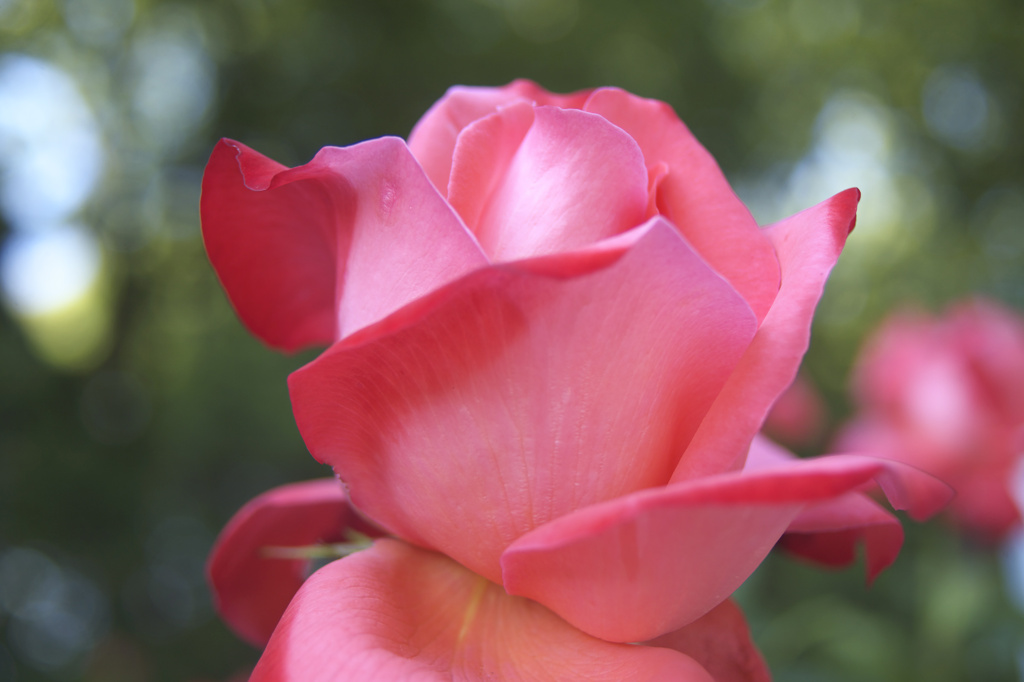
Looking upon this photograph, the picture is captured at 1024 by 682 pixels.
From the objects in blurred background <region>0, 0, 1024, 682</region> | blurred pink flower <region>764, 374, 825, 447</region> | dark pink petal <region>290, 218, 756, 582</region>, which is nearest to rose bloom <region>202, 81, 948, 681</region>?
dark pink petal <region>290, 218, 756, 582</region>

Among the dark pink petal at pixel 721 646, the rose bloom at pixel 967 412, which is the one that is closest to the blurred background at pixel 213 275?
the rose bloom at pixel 967 412

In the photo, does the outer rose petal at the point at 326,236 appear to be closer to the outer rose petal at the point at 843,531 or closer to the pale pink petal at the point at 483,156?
the pale pink petal at the point at 483,156

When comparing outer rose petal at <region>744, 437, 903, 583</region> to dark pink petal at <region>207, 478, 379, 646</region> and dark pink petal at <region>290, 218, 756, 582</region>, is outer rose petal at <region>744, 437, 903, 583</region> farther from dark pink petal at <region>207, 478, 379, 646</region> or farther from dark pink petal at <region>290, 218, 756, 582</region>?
dark pink petal at <region>207, 478, 379, 646</region>

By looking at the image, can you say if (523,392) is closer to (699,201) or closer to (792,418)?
(699,201)

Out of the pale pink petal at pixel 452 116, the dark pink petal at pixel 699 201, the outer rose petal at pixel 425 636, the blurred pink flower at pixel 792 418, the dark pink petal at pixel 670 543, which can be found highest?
the pale pink petal at pixel 452 116

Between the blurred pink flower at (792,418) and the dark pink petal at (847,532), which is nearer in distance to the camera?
the dark pink petal at (847,532)

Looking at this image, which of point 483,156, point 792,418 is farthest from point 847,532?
point 792,418

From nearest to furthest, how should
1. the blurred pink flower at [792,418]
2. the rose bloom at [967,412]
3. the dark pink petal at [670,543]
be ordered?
the dark pink petal at [670,543], the rose bloom at [967,412], the blurred pink flower at [792,418]
